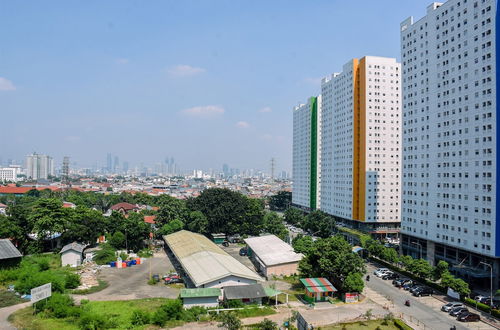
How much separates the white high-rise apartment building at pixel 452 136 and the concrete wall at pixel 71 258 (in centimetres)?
4435

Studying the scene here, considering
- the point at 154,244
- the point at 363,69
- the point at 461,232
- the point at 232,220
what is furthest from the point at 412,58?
the point at 154,244

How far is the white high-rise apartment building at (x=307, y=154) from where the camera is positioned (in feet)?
314

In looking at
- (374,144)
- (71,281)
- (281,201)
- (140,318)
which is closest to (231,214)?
(374,144)

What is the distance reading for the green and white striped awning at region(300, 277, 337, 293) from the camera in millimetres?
35891

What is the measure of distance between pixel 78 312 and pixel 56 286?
618 centimetres

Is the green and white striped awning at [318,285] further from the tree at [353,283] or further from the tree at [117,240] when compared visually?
the tree at [117,240]

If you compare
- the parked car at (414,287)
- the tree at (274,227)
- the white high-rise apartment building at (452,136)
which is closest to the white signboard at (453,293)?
the parked car at (414,287)

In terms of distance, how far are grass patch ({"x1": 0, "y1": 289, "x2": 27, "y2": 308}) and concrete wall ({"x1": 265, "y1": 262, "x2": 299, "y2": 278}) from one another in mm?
24877

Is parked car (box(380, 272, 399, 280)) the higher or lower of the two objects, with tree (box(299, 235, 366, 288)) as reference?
lower

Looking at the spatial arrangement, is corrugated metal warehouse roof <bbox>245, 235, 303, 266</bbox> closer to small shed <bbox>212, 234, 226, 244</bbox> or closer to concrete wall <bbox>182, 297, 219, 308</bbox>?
small shed <bbox>212, 234, 226, 244</bbox>

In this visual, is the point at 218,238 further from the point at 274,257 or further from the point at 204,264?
the point at 204,264

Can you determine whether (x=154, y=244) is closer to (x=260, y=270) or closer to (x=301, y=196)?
(x=260, y=270)

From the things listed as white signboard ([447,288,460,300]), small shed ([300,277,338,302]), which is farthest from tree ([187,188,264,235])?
white signboard ([447,288,460,300])

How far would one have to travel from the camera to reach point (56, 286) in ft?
115
